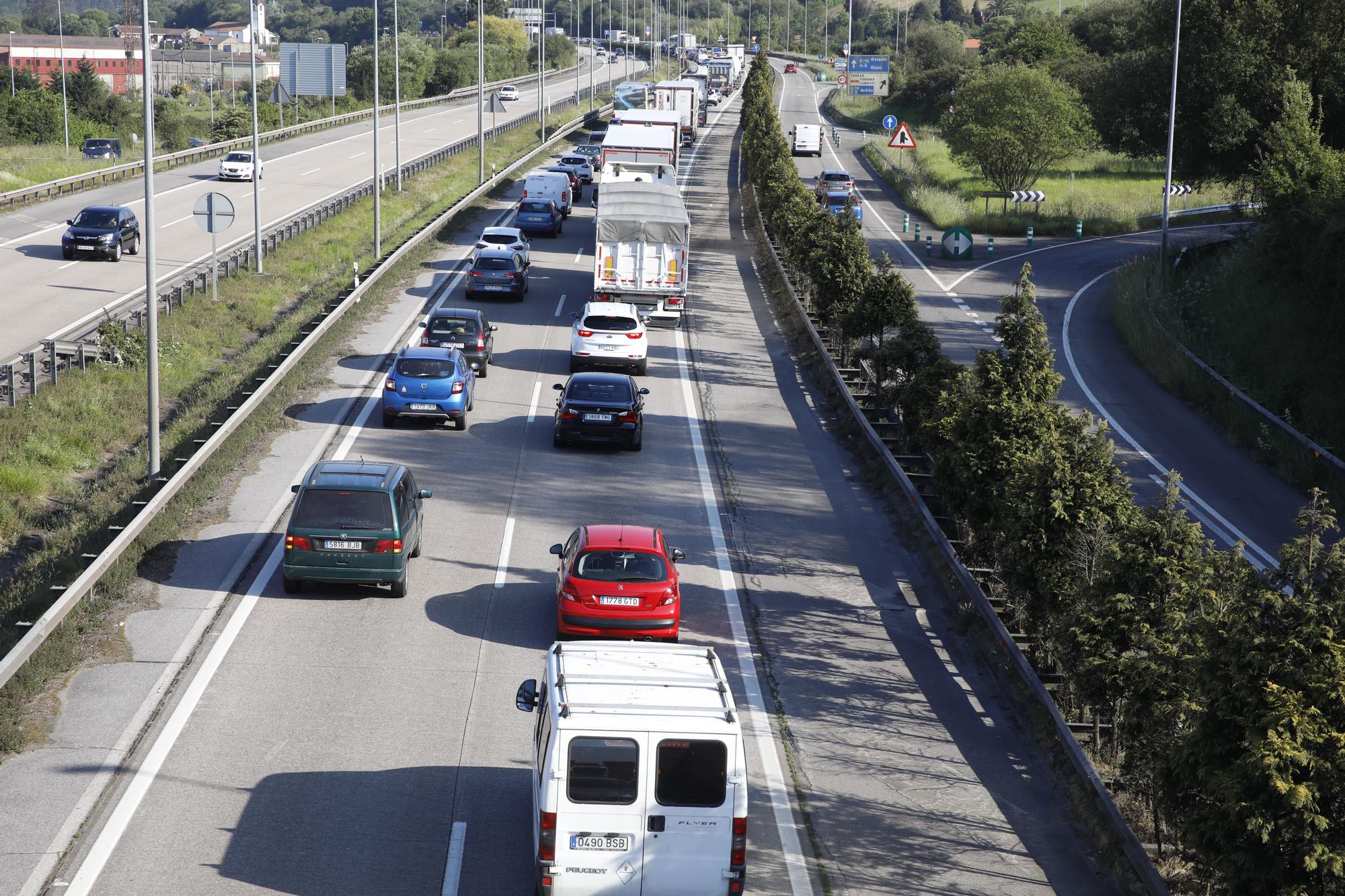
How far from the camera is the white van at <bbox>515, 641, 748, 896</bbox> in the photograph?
379 inches

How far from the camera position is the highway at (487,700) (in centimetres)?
1116

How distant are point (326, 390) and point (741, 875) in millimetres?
20018

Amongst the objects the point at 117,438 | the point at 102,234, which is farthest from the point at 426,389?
the point at 102,234

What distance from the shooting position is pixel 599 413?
24375 millimetres

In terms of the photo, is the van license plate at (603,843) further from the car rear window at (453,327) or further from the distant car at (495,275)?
the distant car at (495,275)

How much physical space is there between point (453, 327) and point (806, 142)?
59.2 m

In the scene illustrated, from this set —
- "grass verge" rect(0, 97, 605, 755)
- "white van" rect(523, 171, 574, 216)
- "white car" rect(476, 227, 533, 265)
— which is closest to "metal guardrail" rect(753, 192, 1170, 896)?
"grass verge" rect(0, 97, 605, 755)

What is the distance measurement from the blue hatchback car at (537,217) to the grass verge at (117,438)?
761cm

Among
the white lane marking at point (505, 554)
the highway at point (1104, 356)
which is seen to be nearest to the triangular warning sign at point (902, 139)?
the highway at point (1104, 356)

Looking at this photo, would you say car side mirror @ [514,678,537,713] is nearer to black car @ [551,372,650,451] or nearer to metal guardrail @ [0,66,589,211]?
black car @ [551,372,650,451]

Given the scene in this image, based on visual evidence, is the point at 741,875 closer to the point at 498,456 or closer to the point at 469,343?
the point at 498,456

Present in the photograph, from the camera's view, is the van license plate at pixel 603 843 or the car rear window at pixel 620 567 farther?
the car rear window at pixel 620 567

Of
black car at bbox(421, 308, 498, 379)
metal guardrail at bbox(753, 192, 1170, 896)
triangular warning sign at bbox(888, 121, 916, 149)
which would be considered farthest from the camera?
triangular warning sign at bbox(888, 121, 916, 149)

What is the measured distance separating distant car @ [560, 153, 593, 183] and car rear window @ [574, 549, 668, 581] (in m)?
50.3
